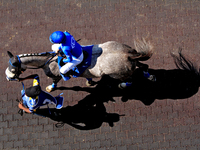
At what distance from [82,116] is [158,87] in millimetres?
2623

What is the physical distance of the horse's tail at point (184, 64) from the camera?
6117mm

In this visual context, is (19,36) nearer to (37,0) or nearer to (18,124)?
(37,0)

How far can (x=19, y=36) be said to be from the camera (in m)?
6.48

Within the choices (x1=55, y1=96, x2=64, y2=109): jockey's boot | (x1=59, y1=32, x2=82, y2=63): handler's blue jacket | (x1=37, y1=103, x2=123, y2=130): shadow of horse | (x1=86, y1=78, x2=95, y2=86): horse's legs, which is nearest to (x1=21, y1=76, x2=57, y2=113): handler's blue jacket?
(x1=55, y1=96, x2=64, y2=109): jockey's boot

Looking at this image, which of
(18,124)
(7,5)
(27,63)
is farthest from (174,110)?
(7,5)

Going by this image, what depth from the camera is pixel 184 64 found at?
618cm

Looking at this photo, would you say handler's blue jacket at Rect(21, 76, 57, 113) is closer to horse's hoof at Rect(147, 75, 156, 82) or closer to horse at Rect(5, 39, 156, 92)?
horse at Rect(5, 39, 156, 92)

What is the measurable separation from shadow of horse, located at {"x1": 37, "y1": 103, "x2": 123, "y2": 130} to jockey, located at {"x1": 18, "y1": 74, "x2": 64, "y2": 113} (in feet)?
1.62

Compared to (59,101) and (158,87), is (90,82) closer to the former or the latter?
(59,101)

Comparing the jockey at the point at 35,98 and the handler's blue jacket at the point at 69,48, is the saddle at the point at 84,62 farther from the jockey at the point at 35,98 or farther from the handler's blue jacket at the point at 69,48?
the jockey at the point at 35,98

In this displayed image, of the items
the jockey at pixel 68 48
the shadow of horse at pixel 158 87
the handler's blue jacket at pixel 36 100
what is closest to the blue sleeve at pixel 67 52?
the jockey at pixel 68 48

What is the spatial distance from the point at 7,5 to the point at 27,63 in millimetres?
3408

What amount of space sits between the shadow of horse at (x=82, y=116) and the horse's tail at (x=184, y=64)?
2.62 meters

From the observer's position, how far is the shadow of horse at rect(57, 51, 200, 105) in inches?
238
